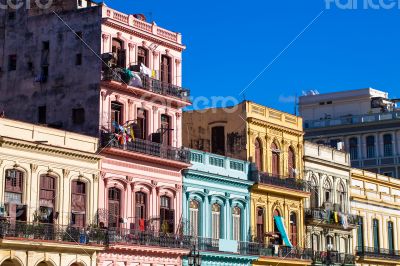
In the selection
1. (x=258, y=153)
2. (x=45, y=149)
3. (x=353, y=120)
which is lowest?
(x=45, y=149)

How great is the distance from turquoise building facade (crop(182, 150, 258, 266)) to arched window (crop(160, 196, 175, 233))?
1117 millimetres

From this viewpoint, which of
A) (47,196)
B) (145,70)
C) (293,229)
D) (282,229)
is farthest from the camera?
(293,229)

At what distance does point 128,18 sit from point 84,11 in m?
2.31

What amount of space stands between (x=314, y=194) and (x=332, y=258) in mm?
4262

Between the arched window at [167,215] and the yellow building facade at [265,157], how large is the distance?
7.51 meters

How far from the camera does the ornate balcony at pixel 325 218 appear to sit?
191 ft

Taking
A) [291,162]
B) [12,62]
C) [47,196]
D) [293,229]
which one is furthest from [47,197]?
[291,162]

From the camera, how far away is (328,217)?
195ft

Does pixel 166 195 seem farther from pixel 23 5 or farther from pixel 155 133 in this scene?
pixel 23 5

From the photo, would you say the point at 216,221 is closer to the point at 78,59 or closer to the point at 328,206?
the point at 328,206

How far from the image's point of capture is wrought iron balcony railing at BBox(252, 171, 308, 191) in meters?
53.5

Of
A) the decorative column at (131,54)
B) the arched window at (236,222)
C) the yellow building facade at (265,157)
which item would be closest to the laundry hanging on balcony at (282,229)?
the yellow building facade at (265,157)

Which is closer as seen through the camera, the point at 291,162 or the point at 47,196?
the point at 47,196

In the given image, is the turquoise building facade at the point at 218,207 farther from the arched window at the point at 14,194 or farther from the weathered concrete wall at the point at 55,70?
the arched window at the point at 14,194
